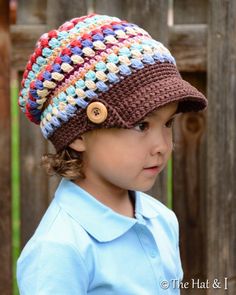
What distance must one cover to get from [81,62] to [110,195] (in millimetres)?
490

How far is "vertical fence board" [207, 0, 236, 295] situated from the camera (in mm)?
3592

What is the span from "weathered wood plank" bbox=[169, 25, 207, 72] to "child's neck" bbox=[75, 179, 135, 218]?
1109mm

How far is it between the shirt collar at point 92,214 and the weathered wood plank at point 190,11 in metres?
1.34

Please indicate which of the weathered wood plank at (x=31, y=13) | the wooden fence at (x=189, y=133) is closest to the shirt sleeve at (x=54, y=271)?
the wooden fence at (x=189, y=133)

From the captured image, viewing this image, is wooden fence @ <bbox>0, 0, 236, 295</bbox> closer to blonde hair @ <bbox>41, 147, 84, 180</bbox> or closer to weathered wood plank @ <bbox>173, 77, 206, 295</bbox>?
weathered wood plank @ <bbox>173, 77, 206, 295</bbox>

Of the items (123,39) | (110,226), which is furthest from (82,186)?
(123,39)

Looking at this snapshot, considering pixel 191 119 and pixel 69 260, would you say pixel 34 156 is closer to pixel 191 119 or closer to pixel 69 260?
pixel 191 119

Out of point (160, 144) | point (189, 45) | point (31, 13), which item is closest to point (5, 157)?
point (31, 13)

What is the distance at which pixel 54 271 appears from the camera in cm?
237

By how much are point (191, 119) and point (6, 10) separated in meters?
1.05

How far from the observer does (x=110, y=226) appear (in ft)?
8.43

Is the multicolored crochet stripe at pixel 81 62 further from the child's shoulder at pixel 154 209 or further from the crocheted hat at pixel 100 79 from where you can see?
the child's shoulder at pixel 154 209

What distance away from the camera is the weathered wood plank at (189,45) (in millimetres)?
3611

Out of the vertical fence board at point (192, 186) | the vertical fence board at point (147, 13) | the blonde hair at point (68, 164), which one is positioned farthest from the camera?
the vertical fence board at point (192, 186)
